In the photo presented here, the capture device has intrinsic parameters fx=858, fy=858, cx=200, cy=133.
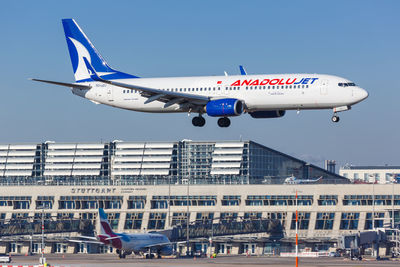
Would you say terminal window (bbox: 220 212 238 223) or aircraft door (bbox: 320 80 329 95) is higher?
aircraft door (bbox: 320 80 329 95)

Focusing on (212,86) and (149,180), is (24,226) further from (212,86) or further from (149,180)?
(212,86)

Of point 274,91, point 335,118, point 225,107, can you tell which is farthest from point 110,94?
point 335,118

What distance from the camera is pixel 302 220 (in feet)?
557

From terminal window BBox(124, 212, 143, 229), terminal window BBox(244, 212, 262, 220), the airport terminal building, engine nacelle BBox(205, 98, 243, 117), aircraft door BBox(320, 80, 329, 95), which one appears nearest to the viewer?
aircraft door BBox(320, 80, 329, 95)

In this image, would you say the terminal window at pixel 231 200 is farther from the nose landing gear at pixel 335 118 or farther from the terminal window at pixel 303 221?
the nose landing gear at pixel 335 118

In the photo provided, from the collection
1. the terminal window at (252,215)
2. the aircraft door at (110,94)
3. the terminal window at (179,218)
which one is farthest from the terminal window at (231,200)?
the aircraft door at (110,94)

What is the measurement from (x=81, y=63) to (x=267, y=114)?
2778 cm

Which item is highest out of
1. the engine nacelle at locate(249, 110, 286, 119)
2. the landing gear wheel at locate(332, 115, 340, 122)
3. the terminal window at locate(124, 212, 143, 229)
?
the engine nacelle at locate(249, 110, 286, 119)

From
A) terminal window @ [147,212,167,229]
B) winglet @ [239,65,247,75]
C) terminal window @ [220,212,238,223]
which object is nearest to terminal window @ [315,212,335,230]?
terminal window @ [220,212,238,223]

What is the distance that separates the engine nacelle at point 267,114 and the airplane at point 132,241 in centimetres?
4420

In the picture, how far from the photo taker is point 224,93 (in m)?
94.7

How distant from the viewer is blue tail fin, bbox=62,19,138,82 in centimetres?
10856

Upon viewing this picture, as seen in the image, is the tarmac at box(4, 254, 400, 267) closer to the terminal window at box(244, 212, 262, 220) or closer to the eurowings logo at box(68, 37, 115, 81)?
the eurowings logo at box(68, 37, 115, 81)

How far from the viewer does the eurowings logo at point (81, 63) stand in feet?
356
